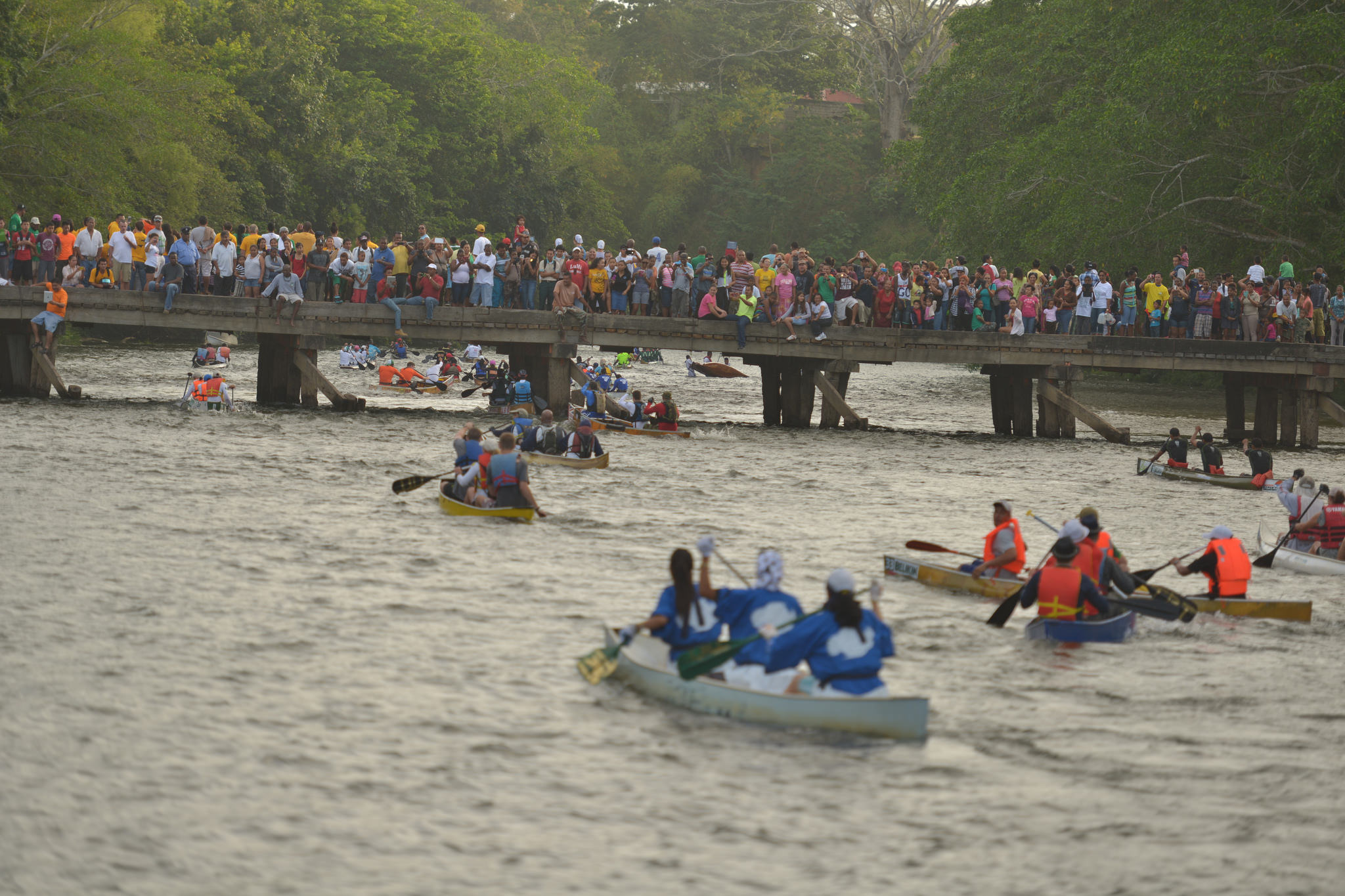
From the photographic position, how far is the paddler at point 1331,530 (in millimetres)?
21500

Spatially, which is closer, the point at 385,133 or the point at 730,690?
the point at 730,690

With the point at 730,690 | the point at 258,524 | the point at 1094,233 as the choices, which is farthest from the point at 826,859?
the point at 1094,233

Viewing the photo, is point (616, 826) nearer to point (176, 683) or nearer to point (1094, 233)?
point (176, 683)

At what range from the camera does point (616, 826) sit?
35.0 feet

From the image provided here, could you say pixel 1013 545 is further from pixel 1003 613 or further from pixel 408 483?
pixel 408 483

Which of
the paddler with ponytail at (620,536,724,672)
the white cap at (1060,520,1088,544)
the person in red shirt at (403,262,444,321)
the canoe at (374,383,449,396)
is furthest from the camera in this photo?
the canoe at (374,383,449,396)

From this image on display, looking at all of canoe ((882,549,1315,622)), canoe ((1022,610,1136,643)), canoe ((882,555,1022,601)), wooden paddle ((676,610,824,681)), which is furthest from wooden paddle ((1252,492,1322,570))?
wooden paddle ((676,610,824,681))

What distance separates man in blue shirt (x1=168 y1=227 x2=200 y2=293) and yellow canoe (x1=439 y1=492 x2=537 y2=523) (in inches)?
523

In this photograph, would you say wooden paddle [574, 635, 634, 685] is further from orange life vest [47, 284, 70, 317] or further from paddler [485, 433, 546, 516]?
orange life vest [47, 284, 70, 317]

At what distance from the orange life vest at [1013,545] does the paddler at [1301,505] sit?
5.95m

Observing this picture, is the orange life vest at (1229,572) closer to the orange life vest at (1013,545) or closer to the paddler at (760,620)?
the orange life vest at (1013,545)

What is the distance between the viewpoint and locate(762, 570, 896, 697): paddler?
39.4ft

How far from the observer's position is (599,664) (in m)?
13.8

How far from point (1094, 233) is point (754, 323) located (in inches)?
640
